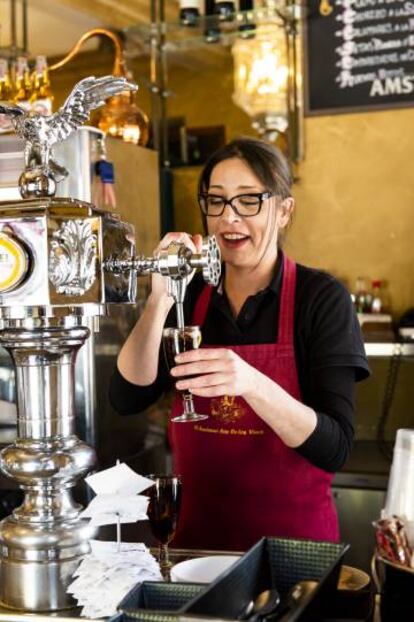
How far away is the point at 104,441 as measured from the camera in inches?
124

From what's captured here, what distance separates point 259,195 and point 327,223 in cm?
184

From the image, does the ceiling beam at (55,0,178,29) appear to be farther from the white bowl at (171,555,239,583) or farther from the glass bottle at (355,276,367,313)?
the white bowl at (171,555,239,583)

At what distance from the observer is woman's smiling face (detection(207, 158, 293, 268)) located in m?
1.86

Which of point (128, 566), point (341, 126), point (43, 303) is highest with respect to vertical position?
point (341, 126)

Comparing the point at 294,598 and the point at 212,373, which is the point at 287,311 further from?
the point at 294,598

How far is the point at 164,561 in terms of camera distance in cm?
127

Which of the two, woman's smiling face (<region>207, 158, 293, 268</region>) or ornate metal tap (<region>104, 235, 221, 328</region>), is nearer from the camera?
ornate metal tap (<region>104, 235, 221, 328</region>)

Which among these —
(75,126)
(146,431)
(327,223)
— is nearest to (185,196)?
(327,223)

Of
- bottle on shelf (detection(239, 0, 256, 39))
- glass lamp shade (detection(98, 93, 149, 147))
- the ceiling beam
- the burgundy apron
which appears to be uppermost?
the ceiling beam

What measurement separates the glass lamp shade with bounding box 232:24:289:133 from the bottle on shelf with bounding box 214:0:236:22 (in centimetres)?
13

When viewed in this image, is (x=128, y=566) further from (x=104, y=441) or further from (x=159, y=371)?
(x=104, y=441)

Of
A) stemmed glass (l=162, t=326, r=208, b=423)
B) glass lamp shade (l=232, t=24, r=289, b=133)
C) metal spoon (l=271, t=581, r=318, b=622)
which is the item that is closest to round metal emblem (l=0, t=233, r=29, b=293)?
stemmed glass (l=162, t=326, r=208, b=423)

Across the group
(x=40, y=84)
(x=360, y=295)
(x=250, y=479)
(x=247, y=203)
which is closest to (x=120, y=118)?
(x=40, y=84)

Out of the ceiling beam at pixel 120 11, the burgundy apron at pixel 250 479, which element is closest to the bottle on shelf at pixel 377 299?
the ceiling beam at pixel 120 11
